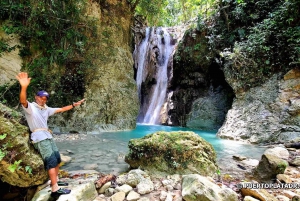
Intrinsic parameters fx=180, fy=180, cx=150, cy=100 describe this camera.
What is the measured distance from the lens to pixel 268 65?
27.2ft

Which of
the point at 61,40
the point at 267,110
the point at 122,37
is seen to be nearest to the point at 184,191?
the point at 267,110

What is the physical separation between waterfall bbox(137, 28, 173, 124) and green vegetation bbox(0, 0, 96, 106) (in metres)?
6.96

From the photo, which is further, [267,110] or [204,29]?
[204,29]

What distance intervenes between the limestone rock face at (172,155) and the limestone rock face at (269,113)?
15.8 feet

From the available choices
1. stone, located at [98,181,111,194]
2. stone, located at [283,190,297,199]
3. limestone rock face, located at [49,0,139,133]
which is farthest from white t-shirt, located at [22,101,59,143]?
limestone rock face, located at [49,0,139,133]

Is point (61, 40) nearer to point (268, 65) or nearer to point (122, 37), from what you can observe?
point (122, 37)

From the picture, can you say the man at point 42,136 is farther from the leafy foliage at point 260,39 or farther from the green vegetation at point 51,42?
the leafy foliage at point 260,39

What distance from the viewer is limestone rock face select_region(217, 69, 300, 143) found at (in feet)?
22.6

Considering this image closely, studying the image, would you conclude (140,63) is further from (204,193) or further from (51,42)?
(204,193)

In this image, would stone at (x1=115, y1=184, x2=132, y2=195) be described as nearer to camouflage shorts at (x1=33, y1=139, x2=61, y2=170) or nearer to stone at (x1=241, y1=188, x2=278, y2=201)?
camouflage shorts at (x1=33, y1=139, x2=61, y2=170)

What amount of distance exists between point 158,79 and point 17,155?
548 inches

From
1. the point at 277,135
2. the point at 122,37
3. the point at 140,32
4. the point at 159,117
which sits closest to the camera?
the point at 277,135

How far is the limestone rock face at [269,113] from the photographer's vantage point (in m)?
6.88

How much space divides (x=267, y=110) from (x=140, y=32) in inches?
502
